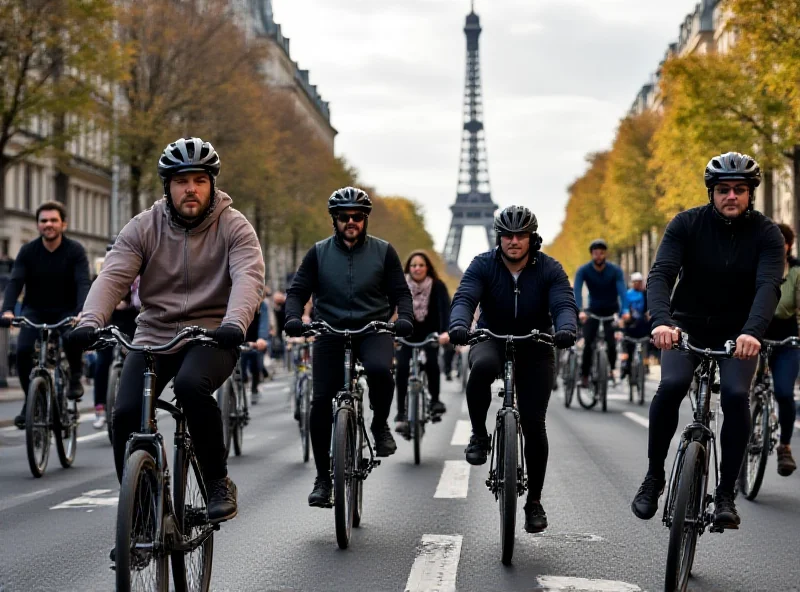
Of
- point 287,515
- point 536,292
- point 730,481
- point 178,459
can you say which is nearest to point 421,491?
point 287,515

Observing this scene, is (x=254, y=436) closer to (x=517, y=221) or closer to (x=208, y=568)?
(x=517, y=221)

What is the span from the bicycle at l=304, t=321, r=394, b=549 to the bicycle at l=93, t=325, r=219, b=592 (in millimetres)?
1655

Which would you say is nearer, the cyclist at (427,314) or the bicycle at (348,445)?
the bicycle at (348,445)

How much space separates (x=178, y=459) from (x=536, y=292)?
280cm

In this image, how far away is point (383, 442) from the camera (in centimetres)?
905

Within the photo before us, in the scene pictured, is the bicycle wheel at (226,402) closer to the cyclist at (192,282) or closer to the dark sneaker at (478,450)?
Result: the dark sneaker at (478,450)

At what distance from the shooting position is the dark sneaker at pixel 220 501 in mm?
5688

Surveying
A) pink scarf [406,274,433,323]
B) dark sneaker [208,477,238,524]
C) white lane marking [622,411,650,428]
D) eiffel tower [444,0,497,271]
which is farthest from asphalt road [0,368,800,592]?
eiffel tower [444,0,497,271]

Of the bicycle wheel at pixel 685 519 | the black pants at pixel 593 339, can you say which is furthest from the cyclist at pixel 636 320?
the bicycle wheel at pixel 685 519

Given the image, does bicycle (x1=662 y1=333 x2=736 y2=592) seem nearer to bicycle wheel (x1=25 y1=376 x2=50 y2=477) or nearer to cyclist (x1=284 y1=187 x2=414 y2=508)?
cyclist (x1=284 y1=187 x2=414 y2=508)

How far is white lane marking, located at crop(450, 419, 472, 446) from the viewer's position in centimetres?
1441

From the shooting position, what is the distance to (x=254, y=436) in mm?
15203

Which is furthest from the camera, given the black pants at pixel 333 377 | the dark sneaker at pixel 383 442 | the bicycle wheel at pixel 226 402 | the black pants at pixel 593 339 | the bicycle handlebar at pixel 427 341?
the black pants at pixel 593 339

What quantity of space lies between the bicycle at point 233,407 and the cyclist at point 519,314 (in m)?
4.18
